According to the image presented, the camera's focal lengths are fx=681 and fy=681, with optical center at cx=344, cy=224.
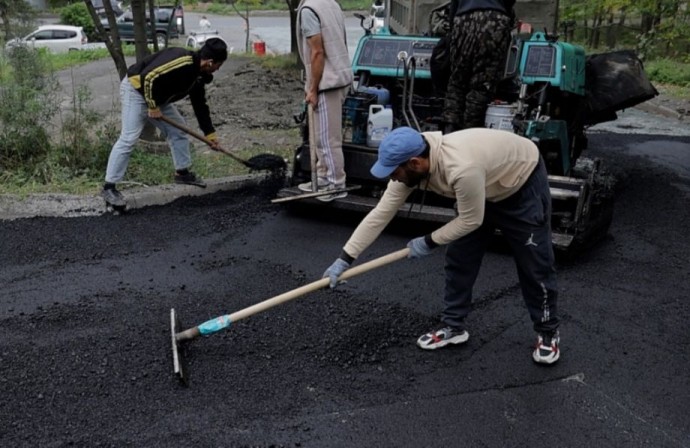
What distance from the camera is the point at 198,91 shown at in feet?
18.1

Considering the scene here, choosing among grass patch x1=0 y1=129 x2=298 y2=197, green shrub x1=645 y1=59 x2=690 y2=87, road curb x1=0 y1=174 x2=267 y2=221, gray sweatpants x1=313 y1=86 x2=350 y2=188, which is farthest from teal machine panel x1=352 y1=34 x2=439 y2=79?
green shrub x1=645 y1=59 x2=690 y2=87

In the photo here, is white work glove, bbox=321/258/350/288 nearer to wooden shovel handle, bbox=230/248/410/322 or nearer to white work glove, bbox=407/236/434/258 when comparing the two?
wooden shovel handle, bbox=230/248/410/322

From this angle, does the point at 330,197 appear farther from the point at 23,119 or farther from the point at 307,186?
the point at 23,119

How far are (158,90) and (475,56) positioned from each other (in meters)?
2.40

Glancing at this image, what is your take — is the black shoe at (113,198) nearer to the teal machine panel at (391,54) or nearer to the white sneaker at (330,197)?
the white sneaker at (330,197)

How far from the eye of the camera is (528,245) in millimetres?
3289

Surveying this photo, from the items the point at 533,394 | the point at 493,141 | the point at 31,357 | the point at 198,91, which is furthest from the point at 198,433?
the point at 198,91

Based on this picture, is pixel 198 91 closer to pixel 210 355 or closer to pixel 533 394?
pixel 210 355

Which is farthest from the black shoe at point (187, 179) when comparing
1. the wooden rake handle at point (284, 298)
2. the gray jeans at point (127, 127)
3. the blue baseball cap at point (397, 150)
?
the blue baseball cap at point (397, 150)

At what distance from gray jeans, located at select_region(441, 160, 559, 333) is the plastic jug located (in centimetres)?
190

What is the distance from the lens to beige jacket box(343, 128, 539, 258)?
2.99 metres

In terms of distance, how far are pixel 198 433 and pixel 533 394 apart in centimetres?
156

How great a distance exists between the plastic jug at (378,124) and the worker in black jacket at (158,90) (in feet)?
3.94

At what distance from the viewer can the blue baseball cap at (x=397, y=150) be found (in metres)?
2.91
